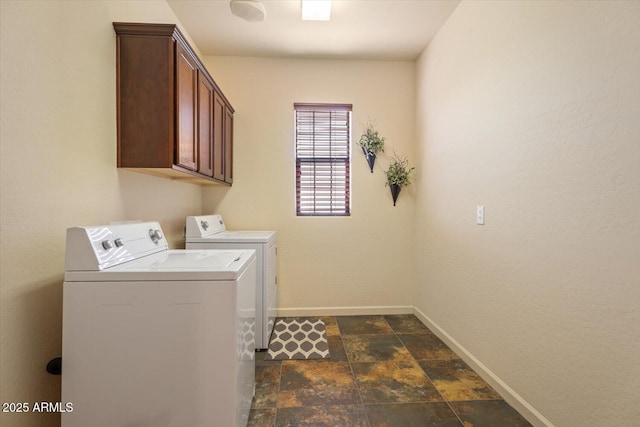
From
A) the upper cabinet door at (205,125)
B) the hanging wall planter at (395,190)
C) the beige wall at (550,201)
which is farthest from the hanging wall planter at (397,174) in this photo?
the upper cabinet door at (205,125)

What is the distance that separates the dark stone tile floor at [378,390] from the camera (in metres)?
1.58

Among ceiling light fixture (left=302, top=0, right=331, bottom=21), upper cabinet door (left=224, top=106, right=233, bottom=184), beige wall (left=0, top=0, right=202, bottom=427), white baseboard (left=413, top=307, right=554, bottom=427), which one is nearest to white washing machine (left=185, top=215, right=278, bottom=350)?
upper cabinet door (left=224, top=106, right=233, bottom=184)

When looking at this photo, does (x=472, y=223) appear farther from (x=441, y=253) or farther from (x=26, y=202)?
(x=26, y=202)

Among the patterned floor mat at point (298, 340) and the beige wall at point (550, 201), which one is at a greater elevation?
the beige wall at point (550, 201)

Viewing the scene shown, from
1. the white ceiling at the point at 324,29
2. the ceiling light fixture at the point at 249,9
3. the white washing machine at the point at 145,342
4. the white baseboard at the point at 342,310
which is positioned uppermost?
the white ceiling at the point at 324,29

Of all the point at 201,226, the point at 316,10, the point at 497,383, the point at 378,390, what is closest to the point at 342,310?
the point at 378,390

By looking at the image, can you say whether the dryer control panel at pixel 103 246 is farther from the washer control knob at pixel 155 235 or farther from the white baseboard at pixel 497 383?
the white baseboard at pixel 497 383

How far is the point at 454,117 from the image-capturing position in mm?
2324

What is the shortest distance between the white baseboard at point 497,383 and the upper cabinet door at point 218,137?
94.2 inches

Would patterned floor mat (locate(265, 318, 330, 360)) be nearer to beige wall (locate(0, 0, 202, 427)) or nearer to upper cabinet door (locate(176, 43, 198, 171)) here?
beige wall (locate(0, 0, 202, 427))

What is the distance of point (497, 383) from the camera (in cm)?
178

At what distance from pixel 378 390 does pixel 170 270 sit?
4.87 ft

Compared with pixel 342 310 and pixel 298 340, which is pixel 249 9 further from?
pixel 342 310

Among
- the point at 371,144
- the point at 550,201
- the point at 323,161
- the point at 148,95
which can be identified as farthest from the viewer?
the point at 323,161
